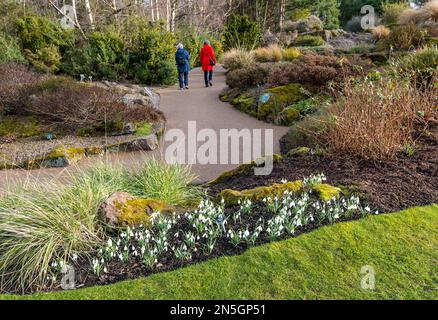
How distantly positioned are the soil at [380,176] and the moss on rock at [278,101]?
3958mm

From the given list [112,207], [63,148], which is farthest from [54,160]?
[112,207]

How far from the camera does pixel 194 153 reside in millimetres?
6910

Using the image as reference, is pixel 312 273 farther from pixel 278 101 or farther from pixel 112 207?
pixel 278 101

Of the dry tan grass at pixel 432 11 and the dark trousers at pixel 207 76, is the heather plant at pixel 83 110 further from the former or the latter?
the dry tan grass at pixel 432 11

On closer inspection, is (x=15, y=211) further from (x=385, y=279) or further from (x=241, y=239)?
(x=385, y=279)

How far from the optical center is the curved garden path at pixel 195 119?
6176 mm

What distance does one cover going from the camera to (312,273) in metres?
2.72

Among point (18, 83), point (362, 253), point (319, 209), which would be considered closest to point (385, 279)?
point (362, 253)

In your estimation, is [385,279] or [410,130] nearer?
[385,279]

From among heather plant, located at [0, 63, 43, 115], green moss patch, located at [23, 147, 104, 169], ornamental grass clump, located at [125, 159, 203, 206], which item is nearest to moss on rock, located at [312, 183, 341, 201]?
ornamental grass clump, located at [125, 159, 203, 206]

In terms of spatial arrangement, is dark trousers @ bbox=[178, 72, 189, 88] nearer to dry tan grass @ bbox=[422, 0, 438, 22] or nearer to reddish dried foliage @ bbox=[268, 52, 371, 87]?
reddish dried foliage @ bbox=[268, 52, 371, 87]

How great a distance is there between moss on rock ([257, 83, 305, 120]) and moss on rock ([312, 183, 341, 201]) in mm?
5179

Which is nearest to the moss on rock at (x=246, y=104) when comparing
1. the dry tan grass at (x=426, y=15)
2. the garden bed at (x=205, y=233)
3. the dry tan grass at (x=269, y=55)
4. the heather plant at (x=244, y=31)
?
the dry tan grass at (x=269, y=55)
